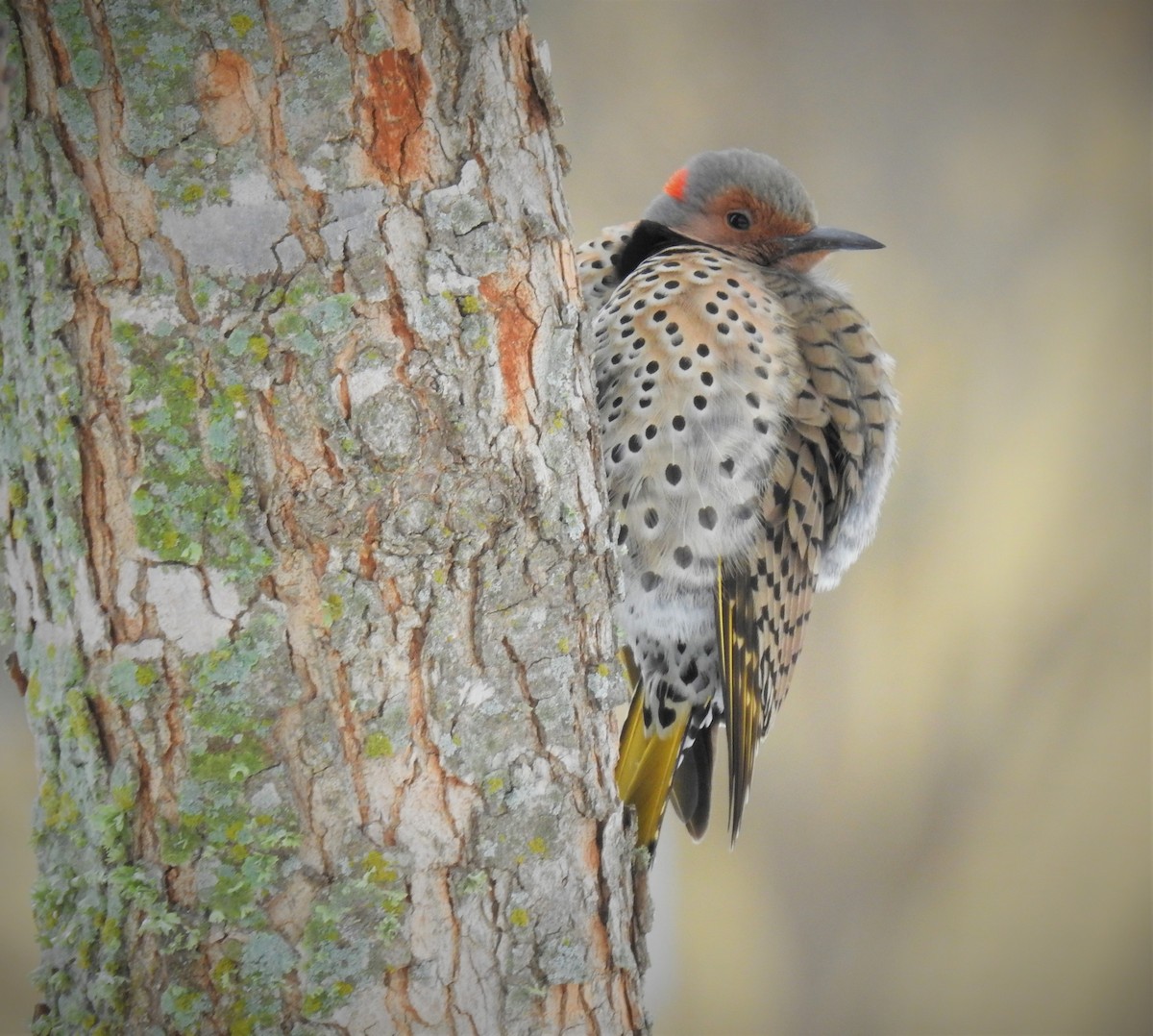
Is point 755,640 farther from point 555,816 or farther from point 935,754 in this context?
point 935,754

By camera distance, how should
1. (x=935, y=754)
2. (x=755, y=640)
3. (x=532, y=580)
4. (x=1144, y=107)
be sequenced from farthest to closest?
(x=935, y=754)
(x=1144, y=107)
(x=755, y=640)
(x=532, y=580)

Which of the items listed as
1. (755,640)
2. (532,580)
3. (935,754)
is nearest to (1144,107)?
(935,754)

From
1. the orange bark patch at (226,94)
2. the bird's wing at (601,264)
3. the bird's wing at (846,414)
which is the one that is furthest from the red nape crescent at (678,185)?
the orange bark patch at (226,94)

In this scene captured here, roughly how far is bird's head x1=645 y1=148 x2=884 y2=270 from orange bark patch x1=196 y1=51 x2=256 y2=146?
1.30 metres

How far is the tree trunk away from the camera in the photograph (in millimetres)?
1166

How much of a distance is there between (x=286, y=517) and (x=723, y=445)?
1008 mm

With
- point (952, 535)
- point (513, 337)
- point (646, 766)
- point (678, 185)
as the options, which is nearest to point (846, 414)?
point (678, 185)

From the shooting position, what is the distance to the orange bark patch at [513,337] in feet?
4.31

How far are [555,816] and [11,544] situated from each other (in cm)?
75

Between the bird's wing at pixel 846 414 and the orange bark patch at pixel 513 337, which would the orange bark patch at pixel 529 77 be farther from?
the bird's wing at pixel 846 414

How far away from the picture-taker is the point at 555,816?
134 centimetres

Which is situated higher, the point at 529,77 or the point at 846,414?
the point at 529,77

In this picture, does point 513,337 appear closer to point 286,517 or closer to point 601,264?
point 286,517

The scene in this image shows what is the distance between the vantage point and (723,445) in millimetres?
1996
